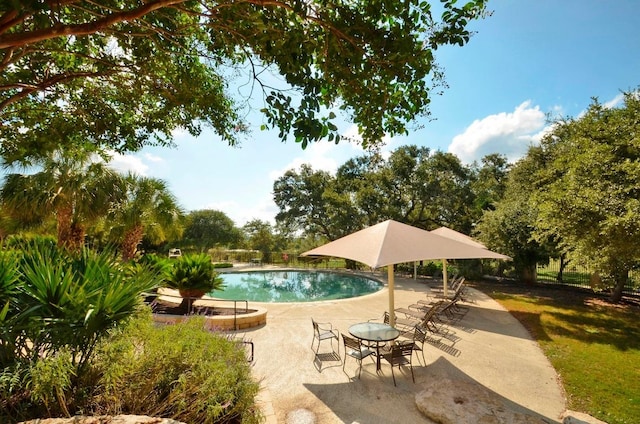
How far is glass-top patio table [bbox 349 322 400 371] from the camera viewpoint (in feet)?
18.9

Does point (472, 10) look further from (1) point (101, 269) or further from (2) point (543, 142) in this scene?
(2) point (543, 142)

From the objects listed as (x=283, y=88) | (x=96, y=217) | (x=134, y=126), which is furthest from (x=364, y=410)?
(x=96, y=217)

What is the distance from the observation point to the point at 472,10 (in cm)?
370

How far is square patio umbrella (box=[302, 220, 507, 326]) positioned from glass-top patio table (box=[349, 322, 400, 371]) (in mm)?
552

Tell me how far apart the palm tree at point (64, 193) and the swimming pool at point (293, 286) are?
7019 millimetres

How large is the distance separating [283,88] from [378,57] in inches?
54.8

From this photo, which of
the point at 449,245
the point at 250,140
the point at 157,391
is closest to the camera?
the point at 157,391

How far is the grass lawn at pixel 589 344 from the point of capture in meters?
4.97

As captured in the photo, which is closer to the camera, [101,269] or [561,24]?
[101,269]

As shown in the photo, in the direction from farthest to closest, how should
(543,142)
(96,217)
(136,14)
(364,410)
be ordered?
1. (543,142)
2. (96,217)
3. (364,410)
4. (136,14)

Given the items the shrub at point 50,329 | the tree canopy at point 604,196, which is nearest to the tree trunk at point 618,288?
the tree canopy at point 604,196

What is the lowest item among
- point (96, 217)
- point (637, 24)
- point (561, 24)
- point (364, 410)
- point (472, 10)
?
point (364, 410)

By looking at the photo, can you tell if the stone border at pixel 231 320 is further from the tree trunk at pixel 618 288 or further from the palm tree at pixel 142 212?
the tree trunk at pixel 618 288

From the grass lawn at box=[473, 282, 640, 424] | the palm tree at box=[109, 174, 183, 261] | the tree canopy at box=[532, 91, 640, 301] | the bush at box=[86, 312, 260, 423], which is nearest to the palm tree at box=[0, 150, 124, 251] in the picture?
the palm tree at box=[109, 174, 183, 261]
